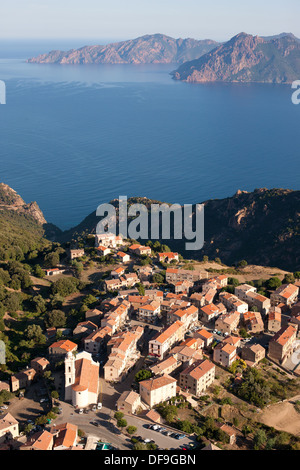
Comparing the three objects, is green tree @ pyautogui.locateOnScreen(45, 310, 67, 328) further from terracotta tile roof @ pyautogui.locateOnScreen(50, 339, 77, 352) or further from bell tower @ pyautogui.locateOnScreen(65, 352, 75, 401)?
bell tower @ pyautogui.locateOnScreen(65, 352, 75, 401)

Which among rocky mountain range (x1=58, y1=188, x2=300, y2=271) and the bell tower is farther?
rocky mountain range (x1=58, y1=188, x2=300, y2=271)

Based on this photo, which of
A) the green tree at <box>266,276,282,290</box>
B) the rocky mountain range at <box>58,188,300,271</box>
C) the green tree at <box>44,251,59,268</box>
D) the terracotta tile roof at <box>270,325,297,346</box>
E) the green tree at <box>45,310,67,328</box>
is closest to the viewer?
the terracotta tile roof at <box>270,325,297,346</box>

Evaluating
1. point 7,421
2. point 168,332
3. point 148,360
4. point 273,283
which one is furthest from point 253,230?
point 7,421

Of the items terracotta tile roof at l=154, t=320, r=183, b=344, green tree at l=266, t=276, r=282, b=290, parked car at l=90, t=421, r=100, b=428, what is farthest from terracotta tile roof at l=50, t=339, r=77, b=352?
green tree at l=266, t=276, r=282, b=290

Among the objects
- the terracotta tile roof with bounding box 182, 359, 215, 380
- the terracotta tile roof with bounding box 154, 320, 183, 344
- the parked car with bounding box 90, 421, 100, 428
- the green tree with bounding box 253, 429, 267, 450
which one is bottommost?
the green tree with bounding box 253, 429, 267, 450

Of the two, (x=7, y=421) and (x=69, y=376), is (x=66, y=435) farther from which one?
(x=69, y=376)

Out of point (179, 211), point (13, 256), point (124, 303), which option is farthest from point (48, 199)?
point (124, 303)

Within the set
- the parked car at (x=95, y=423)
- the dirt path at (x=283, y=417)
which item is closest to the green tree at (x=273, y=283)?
the dirt path at (x=283, y=417)
